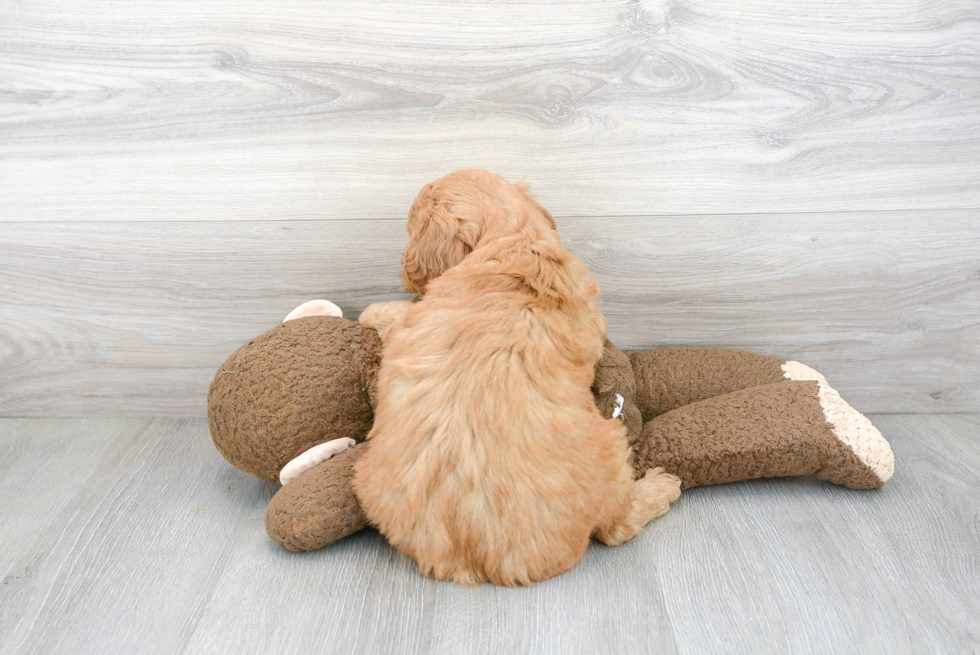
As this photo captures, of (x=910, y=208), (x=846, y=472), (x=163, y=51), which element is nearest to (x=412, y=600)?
(x=846, y=472)

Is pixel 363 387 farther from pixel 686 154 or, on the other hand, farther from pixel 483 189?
pixel 686 154

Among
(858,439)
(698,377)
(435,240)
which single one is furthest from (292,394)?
(858,439)

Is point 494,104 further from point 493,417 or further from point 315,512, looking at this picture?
point 315,512

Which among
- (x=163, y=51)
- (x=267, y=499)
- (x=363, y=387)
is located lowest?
(x=267, y=499)

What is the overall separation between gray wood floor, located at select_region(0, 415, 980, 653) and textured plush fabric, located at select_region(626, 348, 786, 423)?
24 cm

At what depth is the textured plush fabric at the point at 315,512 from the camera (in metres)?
1.31

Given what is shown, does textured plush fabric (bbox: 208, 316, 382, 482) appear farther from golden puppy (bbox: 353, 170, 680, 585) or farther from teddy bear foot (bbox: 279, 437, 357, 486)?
golden puppy (bbox: 353, 170, 680, 585)

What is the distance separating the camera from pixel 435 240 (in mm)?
1328

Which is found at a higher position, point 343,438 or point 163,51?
point 163,51

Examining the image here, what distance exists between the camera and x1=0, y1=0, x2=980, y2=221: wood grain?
62.3 inches

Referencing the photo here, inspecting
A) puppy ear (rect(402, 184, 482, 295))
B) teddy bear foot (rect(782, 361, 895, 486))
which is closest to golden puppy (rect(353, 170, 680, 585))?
puppy ear (rect(402, 184, 482, 295))

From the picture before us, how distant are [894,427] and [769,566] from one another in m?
0.78

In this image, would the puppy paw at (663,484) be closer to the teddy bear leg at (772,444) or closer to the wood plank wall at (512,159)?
the teddy bear leg at (772,444)

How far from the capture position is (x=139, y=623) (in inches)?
47.2
